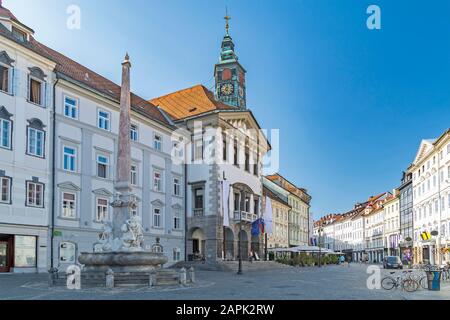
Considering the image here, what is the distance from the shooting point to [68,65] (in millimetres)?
39656

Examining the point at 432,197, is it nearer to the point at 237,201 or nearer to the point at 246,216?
the point at 246,216

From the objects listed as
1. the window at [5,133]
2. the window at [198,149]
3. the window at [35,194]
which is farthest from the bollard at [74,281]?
the window at [198,149]

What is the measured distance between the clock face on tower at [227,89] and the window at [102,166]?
30.7 metres

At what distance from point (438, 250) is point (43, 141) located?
145 ft

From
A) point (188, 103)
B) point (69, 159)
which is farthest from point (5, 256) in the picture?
point (188, 103)

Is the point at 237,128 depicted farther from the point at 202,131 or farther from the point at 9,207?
the point at 9,207

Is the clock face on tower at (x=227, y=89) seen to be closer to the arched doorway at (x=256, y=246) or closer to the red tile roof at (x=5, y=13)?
the arched doorway at (x=256, y=246)

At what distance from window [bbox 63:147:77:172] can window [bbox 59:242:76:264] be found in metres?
4.93

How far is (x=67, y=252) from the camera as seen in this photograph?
1328 inches

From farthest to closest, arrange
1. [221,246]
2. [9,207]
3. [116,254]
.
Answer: [221,246] < [9,207] < [116,254]

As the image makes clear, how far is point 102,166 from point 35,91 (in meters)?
8.16

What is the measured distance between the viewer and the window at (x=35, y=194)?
30.9 metres
